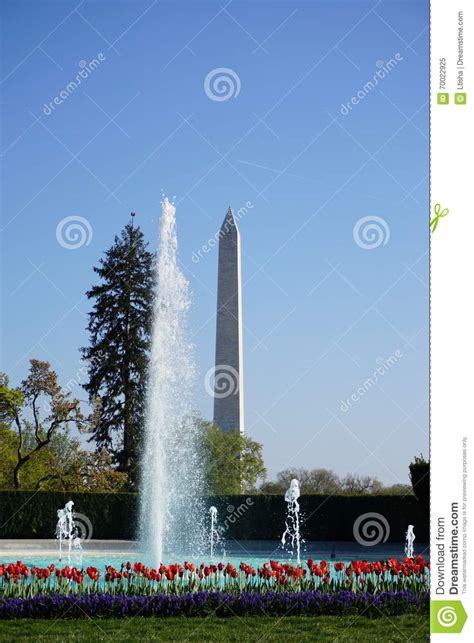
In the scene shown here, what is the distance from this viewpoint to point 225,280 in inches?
1000

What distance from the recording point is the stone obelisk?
25.3 metres

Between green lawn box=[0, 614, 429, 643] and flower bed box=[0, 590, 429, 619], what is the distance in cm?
21

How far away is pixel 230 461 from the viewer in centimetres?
3056

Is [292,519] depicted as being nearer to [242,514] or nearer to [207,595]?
[242,514]

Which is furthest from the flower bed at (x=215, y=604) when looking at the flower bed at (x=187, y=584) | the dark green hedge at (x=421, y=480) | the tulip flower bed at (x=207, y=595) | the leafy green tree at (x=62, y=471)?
the leafy green tree at (x=62, y=471)

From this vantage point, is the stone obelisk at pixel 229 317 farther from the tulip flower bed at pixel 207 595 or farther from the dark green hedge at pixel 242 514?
the tulip flower bed at pixel 207 595

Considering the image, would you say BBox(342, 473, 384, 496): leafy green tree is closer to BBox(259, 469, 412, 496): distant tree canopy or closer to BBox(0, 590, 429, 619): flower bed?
BBox(259, 469, 412, 496): distant tree canopy

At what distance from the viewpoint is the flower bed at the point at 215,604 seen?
8594mm

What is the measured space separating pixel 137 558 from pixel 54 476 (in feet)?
36.6

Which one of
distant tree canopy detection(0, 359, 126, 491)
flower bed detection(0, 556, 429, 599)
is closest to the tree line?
distant tree canopy detection(0, 359, 126, 491)
